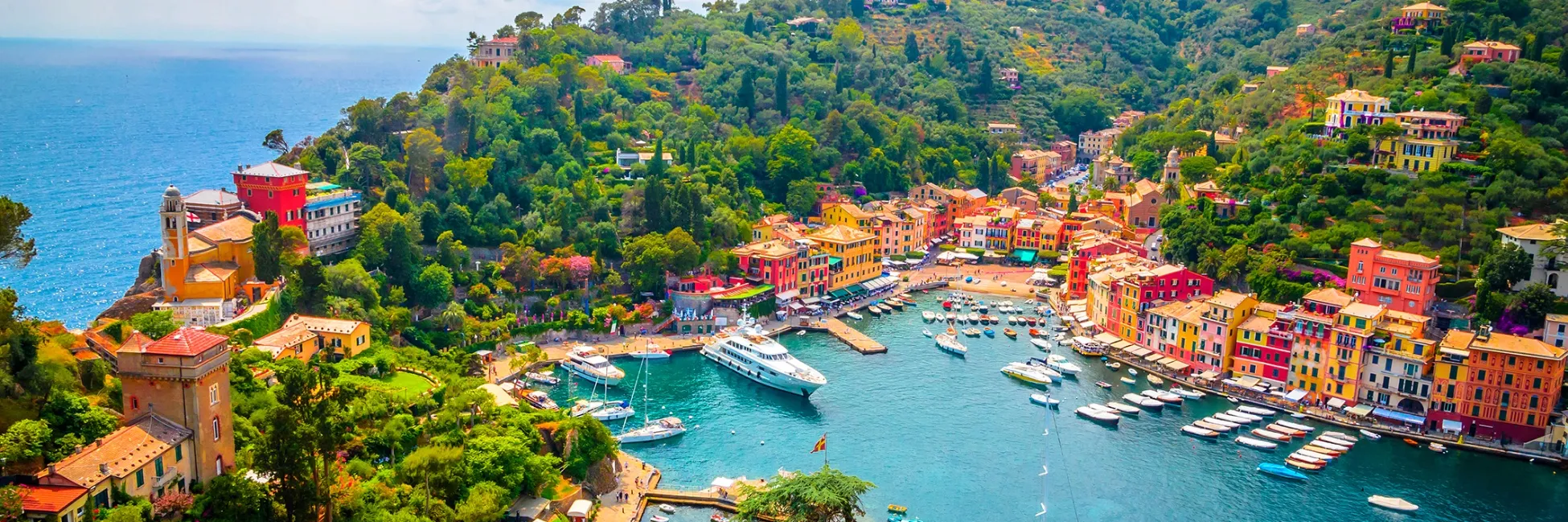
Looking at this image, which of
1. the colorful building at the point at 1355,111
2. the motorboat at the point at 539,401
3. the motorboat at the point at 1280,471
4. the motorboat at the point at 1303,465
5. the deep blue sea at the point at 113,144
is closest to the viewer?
the motorboat at the point at 1280,471

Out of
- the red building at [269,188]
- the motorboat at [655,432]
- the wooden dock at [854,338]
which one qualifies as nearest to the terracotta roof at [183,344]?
the motorboat at [655,432]

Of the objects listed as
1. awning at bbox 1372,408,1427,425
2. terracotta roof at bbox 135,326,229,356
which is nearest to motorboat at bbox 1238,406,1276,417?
awning at bbox 1372,408,1427,425

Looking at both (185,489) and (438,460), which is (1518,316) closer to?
(438,460)

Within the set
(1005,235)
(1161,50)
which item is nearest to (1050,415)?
(1005,235)

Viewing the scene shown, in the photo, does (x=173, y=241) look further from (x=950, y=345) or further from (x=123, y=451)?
(x=950, y=345)

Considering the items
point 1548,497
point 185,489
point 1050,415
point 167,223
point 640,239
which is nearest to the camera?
point 185,489

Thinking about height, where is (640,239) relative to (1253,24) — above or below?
below

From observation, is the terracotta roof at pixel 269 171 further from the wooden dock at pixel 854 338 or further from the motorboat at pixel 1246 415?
the motorboat at pixel 1246 415
